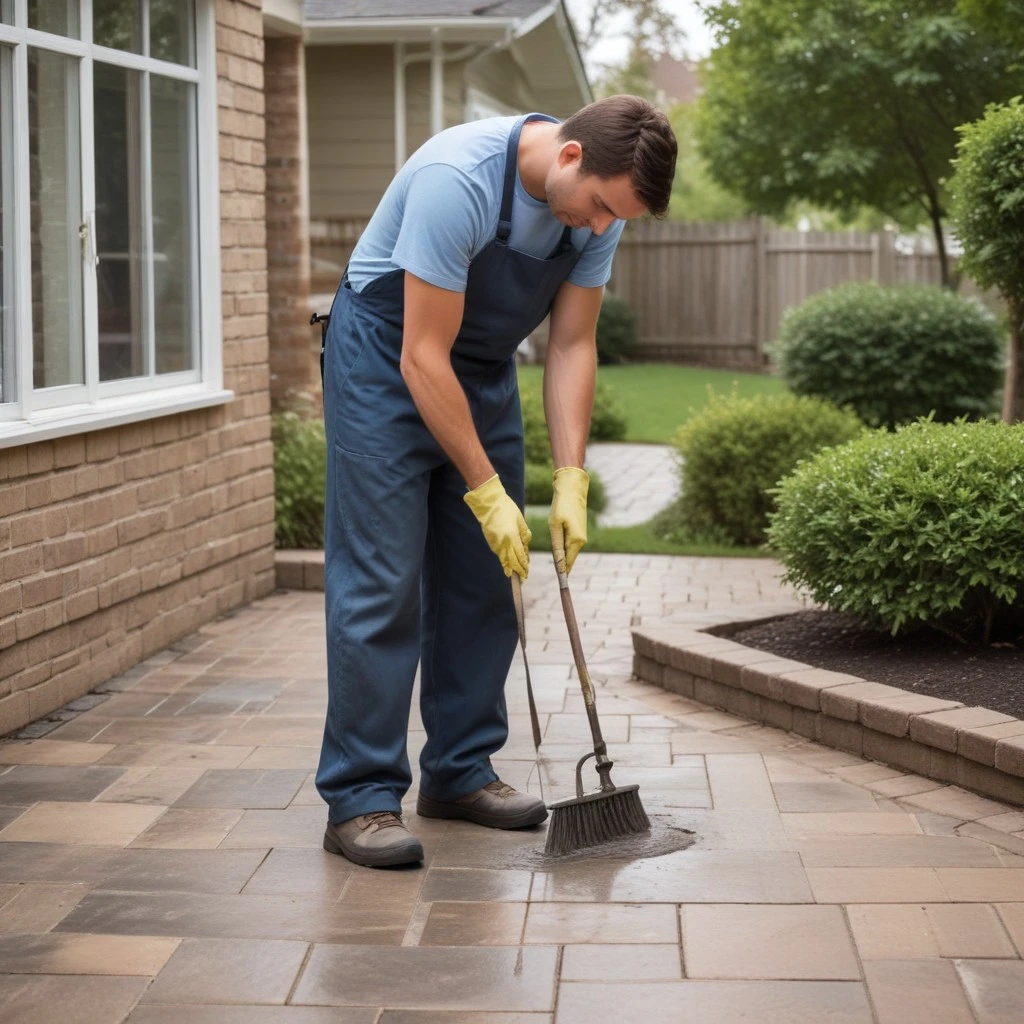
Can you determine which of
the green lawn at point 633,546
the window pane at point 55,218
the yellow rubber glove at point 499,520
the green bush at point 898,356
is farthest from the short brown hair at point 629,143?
the green bush at point 898,356

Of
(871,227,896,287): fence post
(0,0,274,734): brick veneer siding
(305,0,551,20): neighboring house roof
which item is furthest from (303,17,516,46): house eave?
(871,227,896,287): fence post

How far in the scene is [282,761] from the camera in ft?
15.0

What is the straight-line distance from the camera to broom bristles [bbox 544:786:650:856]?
3664 millimetres

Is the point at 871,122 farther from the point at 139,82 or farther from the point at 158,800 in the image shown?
the point at 158,800

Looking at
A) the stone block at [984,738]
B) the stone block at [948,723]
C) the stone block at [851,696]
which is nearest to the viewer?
the stone block at [984,738]

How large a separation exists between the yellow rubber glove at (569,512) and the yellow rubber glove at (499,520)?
162 mm

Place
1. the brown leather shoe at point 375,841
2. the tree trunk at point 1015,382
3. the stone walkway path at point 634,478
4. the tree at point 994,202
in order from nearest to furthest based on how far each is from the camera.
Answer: the brown leather shoe at point 375,841
the tree at point 994,202
the tree trunk at point 1015,382
the stone walkway path at point 634,478

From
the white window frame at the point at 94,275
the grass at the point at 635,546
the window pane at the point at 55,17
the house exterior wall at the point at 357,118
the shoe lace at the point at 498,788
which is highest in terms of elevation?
the house exterior wall at the point at 357,118

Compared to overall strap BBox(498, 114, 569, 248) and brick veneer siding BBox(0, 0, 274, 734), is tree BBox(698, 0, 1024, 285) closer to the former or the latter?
brick veneer siding BBox(0, 0, 274, 734)

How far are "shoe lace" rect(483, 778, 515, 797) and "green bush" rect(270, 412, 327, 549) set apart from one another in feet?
12.9

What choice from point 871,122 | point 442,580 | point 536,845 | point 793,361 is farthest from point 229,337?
point 871,122

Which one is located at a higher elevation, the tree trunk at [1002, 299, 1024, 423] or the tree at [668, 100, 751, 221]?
the tree at [668, 100, 751, 221]

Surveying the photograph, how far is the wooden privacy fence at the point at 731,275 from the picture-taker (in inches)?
862

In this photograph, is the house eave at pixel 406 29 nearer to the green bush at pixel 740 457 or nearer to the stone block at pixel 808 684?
the green bush at pixel 740 457
